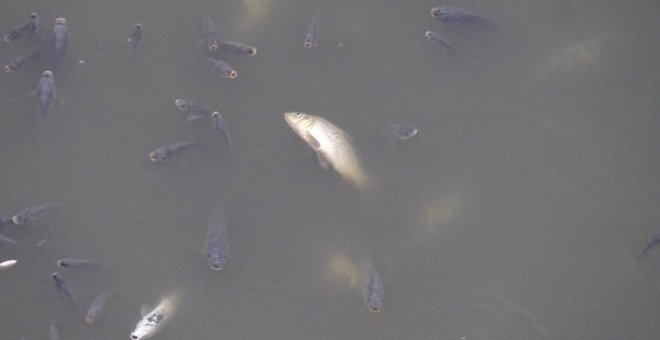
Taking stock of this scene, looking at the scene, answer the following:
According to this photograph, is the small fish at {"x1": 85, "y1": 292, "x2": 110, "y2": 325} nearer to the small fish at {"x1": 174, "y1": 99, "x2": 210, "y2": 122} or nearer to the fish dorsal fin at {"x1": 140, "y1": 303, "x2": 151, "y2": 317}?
the fish dorsal fin at {"x1": 140, "y1": 303, "x2": 151, "y2": 317}

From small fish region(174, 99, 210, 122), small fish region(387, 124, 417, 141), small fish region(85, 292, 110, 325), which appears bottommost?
small fish region(85, 292, 110, 325)

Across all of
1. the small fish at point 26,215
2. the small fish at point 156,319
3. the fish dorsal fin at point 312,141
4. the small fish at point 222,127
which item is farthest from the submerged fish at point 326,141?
the small fish at point 26,215

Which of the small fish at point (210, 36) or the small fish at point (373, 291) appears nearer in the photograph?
the small fish at point (373, 291)

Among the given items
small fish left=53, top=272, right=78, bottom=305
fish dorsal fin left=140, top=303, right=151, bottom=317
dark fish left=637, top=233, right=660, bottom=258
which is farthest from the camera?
dark fish left=637, top=233, right=660, bottom=258

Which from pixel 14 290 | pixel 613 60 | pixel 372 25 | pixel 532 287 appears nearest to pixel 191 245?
pixel 14 290

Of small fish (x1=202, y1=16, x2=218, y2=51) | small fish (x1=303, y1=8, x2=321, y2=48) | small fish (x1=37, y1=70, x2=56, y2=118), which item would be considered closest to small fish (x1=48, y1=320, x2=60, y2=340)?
small fish (x1=37, y1=70, x2=56, y2=118)

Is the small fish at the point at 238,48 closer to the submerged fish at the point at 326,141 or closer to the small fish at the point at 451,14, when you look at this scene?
the submerged fish at the point at 326,141

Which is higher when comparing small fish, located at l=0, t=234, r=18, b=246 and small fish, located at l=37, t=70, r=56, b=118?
small fish, located at l=37, t=70, r=56, b=118
